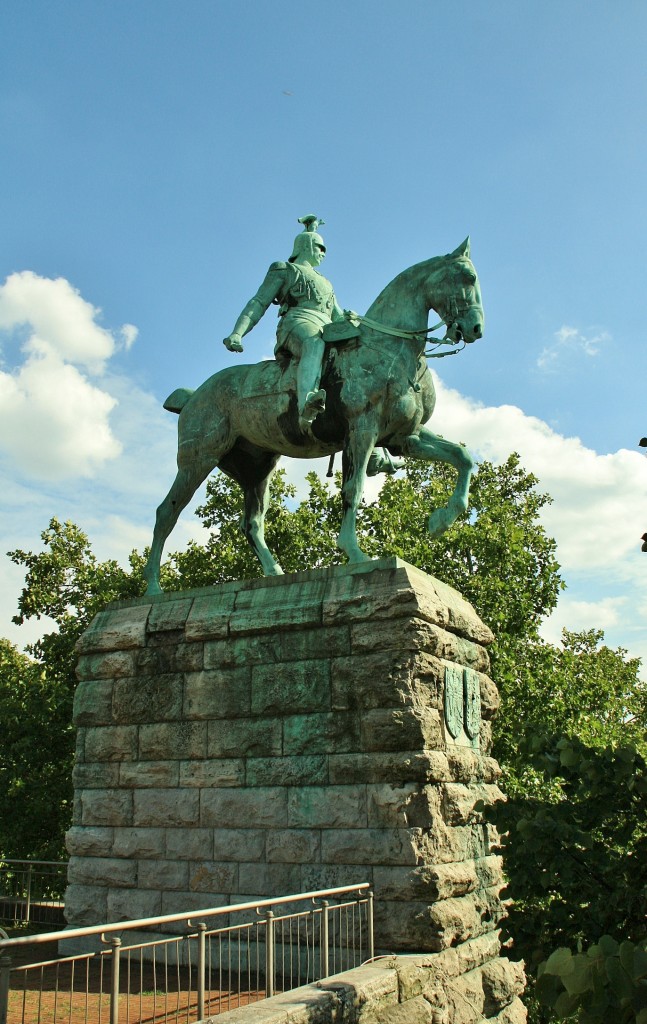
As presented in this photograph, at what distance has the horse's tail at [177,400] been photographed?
10586 mm

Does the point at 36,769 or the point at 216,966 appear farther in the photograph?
the point at 36,769

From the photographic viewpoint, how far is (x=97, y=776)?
30.2 ft

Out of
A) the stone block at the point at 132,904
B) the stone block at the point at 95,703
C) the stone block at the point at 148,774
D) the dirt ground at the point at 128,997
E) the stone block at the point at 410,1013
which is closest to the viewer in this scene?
the dirt ground at the point at 128,997

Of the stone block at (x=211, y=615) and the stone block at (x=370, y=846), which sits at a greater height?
the stone block at (x=211, y=615)

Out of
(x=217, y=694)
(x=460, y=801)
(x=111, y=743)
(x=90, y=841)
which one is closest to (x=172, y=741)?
(x=217, y=694)

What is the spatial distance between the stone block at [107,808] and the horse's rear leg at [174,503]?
2.26m

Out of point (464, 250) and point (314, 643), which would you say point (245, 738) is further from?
point (464, 250)

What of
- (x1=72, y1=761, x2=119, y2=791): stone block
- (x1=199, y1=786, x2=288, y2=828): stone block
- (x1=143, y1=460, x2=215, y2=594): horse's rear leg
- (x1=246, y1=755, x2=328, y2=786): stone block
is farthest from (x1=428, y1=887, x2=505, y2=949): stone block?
(x1=143, y1=460, x2=215, y2=594): horse's rear leg

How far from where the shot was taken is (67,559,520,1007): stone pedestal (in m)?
7.53

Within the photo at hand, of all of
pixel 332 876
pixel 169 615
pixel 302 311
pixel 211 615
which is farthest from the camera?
pixel 302 311

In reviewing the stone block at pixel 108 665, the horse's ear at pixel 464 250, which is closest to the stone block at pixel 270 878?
the stone block at pixel 108 665

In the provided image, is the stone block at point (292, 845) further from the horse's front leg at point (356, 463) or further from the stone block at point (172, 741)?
the horse's front leg at point (356, 463)

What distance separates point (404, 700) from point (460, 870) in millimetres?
1481

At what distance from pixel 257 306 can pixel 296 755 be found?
15.8 ft
